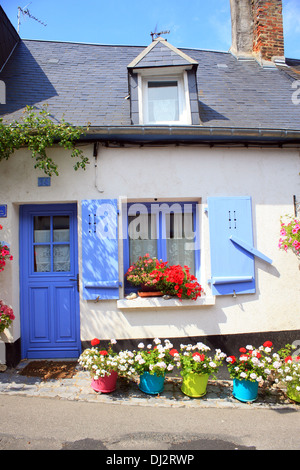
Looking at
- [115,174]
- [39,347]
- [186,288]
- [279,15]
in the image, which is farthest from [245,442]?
[279,15]

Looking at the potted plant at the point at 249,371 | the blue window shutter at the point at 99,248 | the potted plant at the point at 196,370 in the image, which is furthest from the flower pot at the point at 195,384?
the blue window shutter at the point at 99,248

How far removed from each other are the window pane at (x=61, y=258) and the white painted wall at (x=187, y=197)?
1.83 feet

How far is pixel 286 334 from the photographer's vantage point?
15.9 ft

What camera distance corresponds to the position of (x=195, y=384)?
3844mm

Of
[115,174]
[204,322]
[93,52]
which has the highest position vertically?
[93,52]

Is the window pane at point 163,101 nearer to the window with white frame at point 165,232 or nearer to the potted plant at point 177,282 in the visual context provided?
the window with white frame at point 165,232

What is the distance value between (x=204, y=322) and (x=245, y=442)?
182cm

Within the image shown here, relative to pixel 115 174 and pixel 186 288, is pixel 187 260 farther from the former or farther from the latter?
pixel 115 174

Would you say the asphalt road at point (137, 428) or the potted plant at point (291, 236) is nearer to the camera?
the asphalt road at point (137, 428)

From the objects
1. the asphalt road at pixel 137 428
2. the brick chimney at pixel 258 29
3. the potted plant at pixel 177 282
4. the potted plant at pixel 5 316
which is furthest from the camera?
the brick chimney at pixel 258 29

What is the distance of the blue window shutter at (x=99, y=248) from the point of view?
180 inches

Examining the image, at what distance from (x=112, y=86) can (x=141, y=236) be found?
3050 millimetres

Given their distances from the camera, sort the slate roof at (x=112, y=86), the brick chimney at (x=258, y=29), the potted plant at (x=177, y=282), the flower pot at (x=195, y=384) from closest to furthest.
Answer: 1. the flower pot at (x=195, y=384)
2. the potted plant at (x=177, y=282)
3. the slate roof at (x=112, y=86)
4. the brick chimney at (x=258, y=29)
